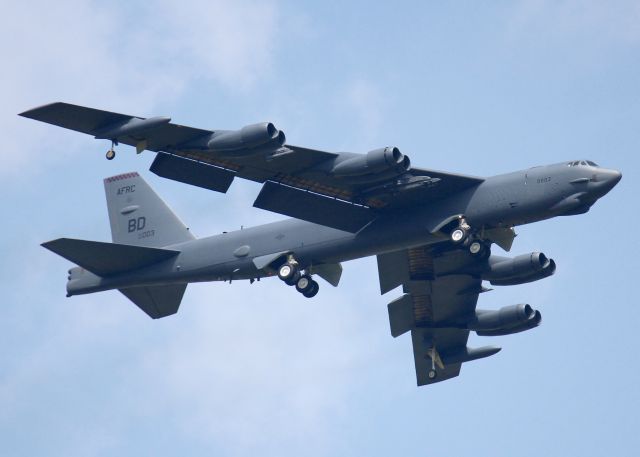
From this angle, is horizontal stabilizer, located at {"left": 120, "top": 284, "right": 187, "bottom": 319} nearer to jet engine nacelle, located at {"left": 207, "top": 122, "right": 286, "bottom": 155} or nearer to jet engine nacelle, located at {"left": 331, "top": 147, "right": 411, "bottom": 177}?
jet engine nacelle, located at {"left": 207, "top": 122, "right": 286, "bottom": 155}

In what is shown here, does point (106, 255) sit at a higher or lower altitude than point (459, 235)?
higher

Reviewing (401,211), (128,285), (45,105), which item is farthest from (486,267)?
(45,105)

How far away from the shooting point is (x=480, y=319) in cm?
5469

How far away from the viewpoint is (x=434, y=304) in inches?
2164

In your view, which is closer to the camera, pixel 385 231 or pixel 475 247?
pixel 475 247

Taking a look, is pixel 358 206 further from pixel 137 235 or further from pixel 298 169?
pixel 137 235

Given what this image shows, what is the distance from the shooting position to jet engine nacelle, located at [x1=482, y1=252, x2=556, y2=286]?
165 feet

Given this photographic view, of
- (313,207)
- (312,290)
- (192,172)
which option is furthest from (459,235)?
(192,172)

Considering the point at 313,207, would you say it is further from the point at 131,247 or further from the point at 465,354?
the point at 465,354

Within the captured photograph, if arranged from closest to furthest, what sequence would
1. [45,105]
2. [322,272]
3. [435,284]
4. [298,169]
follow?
[45,105] < [298,169] < [322,272] < [435,284]

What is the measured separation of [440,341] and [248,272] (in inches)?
414

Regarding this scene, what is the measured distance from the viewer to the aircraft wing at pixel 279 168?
43688mm

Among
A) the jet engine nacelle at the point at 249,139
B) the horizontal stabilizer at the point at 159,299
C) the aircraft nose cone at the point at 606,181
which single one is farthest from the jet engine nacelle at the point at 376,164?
the horizontal stabilizer at the point at 159,299

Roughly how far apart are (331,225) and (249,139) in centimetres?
613
